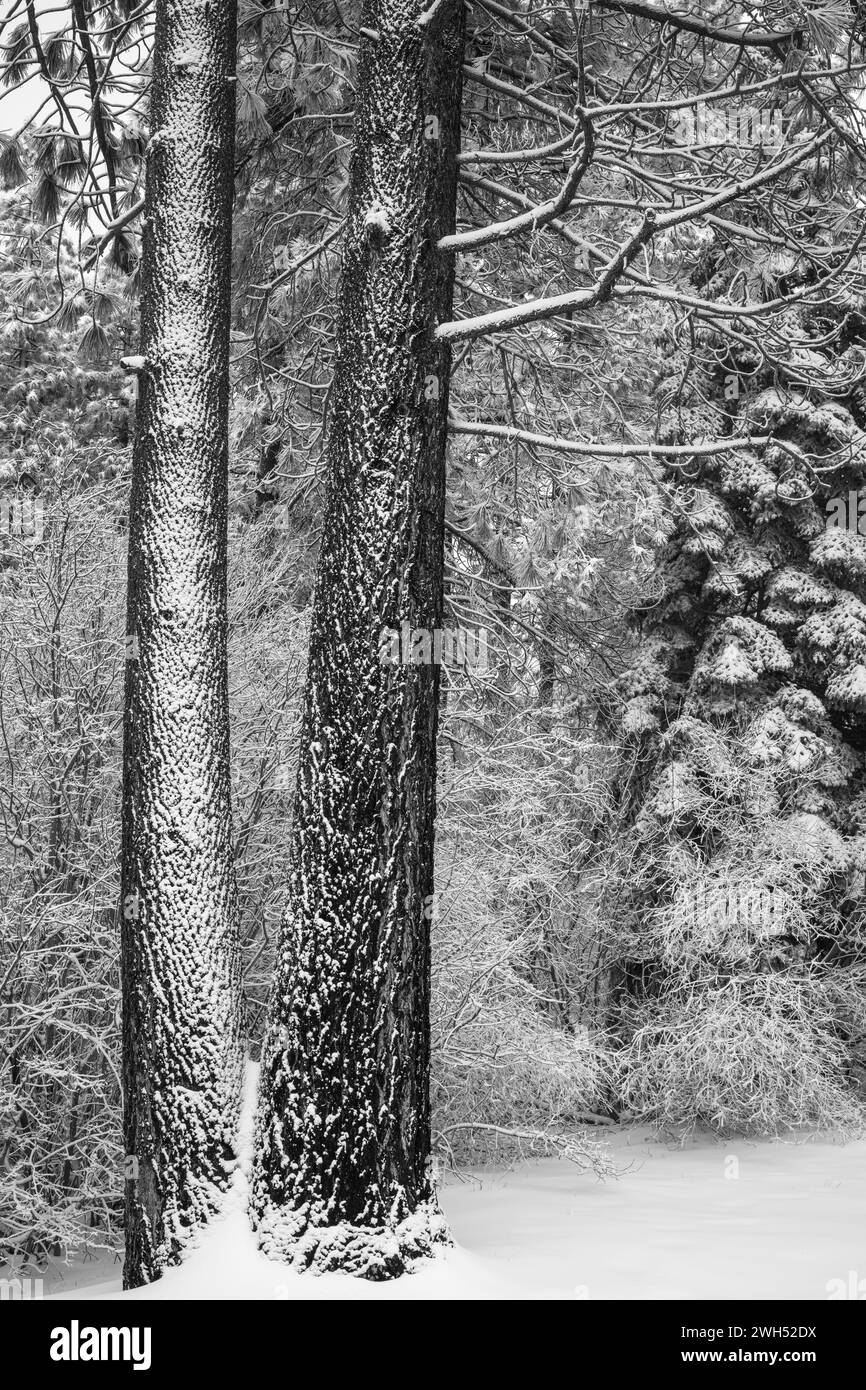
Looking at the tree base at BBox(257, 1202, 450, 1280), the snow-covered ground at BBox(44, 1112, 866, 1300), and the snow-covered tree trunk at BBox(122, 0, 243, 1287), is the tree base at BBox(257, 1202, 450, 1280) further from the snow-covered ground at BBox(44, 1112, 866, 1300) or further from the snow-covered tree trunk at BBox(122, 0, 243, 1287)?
the snow-covered tree trunk at BBox(122, 0, 243, 1287)

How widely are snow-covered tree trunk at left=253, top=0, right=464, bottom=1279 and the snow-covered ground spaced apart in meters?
0.14

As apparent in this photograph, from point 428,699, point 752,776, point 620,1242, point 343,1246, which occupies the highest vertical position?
point 428,699

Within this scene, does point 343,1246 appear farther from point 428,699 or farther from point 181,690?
point 181,690

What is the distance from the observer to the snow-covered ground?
161 inches

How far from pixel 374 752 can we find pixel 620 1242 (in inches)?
110

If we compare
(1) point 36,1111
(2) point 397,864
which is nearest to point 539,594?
(1) point 36,1111

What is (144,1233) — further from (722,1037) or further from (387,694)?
(722,1037)

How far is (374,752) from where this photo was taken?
435 centimetres

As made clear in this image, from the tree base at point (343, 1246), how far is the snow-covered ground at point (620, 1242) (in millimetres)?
38

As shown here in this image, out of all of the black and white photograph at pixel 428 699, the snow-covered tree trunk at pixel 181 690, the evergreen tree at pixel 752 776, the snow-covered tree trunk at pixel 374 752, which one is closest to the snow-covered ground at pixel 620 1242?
the black and white photograph at pixel 428 699

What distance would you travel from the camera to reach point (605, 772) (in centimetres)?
1349

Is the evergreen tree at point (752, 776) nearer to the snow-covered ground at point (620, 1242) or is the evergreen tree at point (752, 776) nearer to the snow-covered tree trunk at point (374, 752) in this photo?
the snow-covered ground at point (620, 1242)

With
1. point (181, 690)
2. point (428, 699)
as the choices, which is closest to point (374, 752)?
point (428, 699)

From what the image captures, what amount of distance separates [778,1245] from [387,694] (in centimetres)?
342
